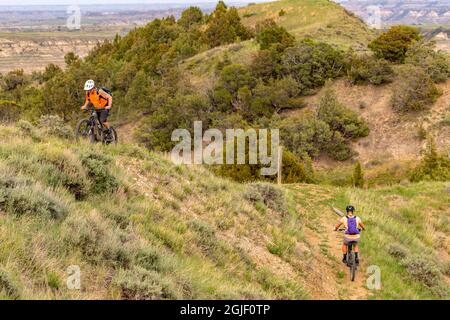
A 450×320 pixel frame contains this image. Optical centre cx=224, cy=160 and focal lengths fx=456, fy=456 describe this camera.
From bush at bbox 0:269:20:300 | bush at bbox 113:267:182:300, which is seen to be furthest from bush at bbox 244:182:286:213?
bush at bbox 0:269:20:300

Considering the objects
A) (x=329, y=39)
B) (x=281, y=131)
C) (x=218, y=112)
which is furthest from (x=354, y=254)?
(x=329, y=39)

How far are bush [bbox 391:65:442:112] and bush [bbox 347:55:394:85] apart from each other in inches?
96.6

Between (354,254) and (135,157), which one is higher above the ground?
(135,157)

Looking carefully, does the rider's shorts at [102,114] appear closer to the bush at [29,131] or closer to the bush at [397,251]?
the bush at [29,131]

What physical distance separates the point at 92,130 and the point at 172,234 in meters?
4.51

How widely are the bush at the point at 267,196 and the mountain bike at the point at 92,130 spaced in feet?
12.2

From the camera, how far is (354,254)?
9133 millimetres

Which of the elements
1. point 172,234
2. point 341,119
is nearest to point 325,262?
point 172,234

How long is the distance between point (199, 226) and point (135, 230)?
1.62m

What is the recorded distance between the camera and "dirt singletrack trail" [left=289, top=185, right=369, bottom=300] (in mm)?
8359

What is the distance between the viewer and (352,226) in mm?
9281

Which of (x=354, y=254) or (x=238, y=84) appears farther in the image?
(x=238, y=84)
